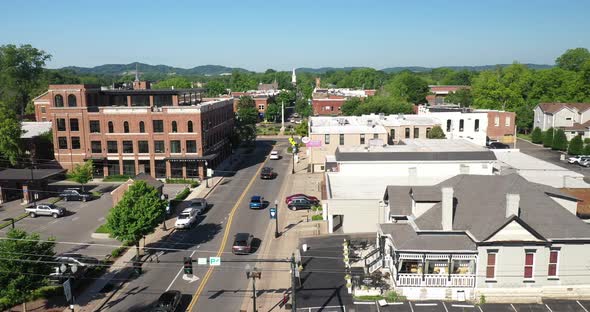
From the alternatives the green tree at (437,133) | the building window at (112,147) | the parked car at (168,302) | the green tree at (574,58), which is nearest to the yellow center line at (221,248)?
the parked car at (168,302)

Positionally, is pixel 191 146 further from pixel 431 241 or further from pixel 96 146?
Result: pixel 431 241

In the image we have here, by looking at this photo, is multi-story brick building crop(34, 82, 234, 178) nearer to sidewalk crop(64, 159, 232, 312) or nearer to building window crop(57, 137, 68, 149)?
building window crop(57, 137, 68, 149)

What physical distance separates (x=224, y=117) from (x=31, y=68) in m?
63.9

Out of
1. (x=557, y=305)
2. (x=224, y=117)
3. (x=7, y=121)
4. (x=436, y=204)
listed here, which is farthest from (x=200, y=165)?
(x=557, y=305)

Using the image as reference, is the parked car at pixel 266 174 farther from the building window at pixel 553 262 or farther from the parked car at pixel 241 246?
the building window at pixel 553 262

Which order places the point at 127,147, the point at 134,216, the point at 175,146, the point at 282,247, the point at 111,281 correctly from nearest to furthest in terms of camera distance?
the point at 111,281, the point at 134,216, the point at 282,247, the point at 175,146, the point at 127,147

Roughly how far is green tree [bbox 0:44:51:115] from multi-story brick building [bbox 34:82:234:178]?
5251 cm

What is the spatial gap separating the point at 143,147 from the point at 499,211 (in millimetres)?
47968

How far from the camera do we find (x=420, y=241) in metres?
27.8

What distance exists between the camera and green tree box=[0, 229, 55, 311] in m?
25.6

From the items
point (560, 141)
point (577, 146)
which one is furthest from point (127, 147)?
point (560, 141)

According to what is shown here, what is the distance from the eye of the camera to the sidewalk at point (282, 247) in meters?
28.8

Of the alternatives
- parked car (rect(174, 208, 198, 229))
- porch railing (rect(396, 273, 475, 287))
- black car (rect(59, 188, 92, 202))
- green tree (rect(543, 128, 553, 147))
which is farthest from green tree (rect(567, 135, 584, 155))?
black car (rect(59, 188, 92, 202))

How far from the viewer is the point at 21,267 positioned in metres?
Result: 25.9
